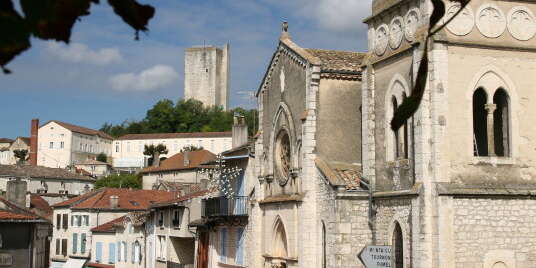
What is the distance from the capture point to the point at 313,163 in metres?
25.6

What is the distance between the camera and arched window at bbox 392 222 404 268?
70.4ft

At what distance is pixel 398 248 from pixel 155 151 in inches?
3903

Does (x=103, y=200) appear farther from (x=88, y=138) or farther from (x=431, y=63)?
(x=88, y=138)

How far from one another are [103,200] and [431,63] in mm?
45278

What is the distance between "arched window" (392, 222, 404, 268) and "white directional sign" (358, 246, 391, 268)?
557 centimetres

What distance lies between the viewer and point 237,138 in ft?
131

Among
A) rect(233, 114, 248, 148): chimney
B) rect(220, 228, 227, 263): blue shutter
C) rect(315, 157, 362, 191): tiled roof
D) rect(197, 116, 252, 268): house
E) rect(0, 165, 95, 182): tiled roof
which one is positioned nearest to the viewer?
rect(315, 157, 362, 191): tiled roof

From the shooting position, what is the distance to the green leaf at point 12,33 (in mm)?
1900

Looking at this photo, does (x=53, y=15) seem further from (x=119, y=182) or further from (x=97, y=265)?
(x=119, y=182)

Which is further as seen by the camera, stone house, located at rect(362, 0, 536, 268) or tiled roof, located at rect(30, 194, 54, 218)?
tiled roof, located at rect(30, 194, 54, 218)

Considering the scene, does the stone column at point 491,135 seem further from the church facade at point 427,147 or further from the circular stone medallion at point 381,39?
the circular stone medallion at point 381,39

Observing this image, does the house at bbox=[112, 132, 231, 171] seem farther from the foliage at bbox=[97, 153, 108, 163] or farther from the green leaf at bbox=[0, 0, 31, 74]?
the green leaf at bbox=[0, 0, 31, 74]

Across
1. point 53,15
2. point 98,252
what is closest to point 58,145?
point 98,252

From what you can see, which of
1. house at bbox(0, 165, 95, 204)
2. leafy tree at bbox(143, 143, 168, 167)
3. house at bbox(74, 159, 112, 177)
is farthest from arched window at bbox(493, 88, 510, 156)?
house at bbox(74, 159, 112, 177)
